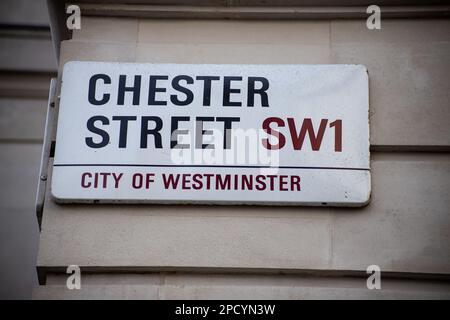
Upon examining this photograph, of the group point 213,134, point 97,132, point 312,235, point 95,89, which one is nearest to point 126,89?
point 95,89

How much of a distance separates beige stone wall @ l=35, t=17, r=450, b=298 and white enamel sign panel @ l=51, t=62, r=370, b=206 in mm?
115

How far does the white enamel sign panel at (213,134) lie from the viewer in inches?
176

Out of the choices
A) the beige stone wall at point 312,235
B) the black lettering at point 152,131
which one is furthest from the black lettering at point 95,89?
the beige stone wall at point 312,235

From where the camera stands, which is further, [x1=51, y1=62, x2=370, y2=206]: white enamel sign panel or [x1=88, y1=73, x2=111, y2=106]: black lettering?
[x1=88, y1=73, x2=111, y2=106]: black lettering

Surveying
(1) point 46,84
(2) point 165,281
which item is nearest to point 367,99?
(2) point 165,281

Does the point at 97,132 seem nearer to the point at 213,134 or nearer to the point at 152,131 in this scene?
the point at 152,131

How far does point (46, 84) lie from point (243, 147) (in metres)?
5.01

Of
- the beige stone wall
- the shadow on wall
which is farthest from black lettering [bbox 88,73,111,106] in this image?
the shadow on wall

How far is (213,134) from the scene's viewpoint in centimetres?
459

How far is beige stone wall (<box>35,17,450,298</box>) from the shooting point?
4355mm

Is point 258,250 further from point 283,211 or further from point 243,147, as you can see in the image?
point 243,147

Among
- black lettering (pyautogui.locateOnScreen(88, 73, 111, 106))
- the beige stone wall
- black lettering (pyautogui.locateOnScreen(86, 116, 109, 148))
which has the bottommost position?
the beige stone wall

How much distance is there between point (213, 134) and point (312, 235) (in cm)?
92

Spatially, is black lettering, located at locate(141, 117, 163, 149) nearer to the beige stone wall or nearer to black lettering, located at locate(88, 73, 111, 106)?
black lettering, located at locate(88, 73, 111, 106)
